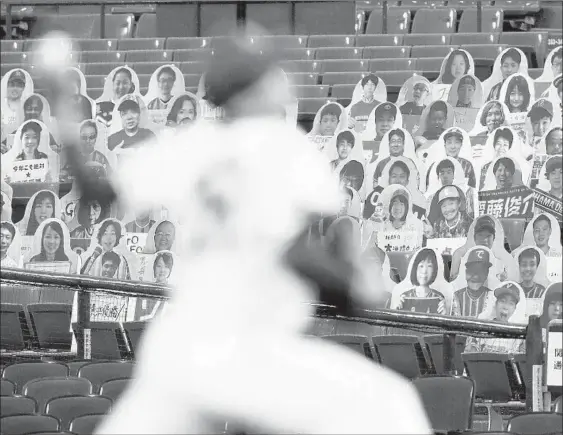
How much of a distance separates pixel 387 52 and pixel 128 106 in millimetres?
2723

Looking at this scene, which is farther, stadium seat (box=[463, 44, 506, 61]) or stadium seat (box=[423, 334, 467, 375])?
stadium seat (box=[463, 44, 506, 61])

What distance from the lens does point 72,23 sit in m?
10.3

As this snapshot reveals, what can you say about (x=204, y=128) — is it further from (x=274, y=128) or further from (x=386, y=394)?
(x=386, y=394)

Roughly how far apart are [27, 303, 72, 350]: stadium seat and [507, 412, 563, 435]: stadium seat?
6.20 ft

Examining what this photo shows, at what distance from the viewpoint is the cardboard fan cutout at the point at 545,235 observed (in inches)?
234

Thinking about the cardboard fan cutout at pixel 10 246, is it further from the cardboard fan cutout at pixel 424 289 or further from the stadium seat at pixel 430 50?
the stadium seat at pixel 430 50

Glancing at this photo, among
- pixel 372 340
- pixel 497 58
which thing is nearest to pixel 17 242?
pixel 372 340

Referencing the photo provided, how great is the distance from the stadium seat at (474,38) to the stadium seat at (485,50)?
314 millimetres

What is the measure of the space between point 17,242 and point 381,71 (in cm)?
339

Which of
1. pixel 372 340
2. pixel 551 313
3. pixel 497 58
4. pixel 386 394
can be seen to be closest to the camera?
pixel 386 394

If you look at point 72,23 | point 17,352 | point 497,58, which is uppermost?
point 72,23

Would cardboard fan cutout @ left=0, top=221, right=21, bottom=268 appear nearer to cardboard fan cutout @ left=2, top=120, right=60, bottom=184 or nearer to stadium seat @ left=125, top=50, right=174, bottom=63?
cardboard fan cutout @ left=2, top=120, right=60, bottom=184

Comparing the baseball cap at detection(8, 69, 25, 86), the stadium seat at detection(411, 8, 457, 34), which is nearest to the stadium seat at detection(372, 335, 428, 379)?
the baseball cap at detection(8, 69, 25, 86)

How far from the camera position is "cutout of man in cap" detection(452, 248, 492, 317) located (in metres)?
5.55
